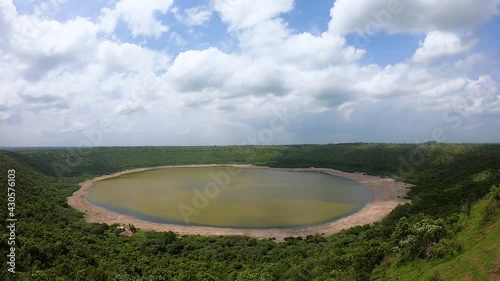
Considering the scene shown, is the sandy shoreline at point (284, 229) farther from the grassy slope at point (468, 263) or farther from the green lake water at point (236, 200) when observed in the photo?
the grassy slope at point (468, 263)

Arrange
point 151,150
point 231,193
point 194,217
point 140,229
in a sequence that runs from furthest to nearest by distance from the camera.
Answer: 1. point 151,150
2. point 231,193
3. point 194,217
4. point 140,229

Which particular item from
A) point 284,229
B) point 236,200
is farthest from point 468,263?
point 236,200

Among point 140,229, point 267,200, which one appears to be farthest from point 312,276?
point 267,200

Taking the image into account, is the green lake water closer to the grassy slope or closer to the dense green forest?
the dense green forest

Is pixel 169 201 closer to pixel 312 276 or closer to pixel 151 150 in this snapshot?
pixel 312 276

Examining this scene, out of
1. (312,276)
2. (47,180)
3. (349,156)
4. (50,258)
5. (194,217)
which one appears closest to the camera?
(312,276)

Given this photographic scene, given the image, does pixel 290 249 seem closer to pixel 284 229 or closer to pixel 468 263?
pixel 284 229
